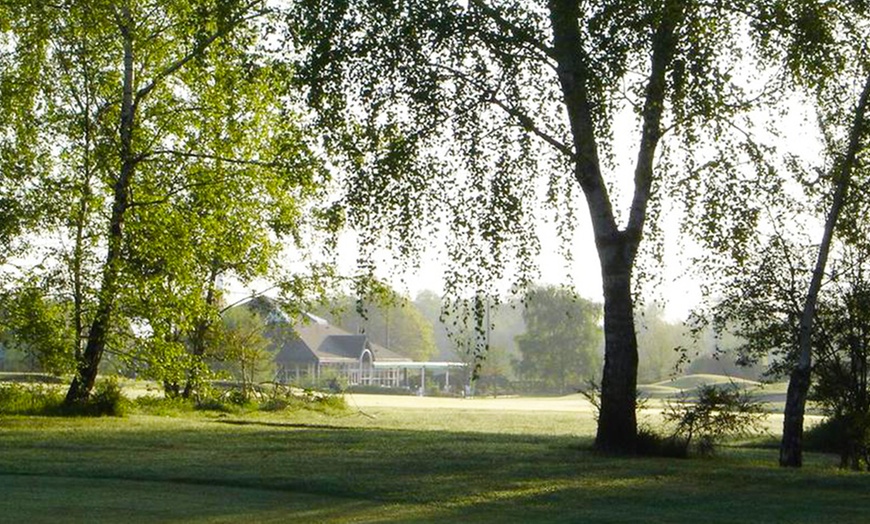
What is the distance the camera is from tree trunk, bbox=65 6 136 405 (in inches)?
964

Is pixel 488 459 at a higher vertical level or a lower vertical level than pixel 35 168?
lower

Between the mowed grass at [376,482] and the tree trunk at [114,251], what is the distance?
149 inches

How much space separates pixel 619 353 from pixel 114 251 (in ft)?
39.1

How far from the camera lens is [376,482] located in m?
14.2

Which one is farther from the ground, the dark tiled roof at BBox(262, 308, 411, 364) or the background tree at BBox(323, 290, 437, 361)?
the background tree at BBox(323, 290, 437, 361)

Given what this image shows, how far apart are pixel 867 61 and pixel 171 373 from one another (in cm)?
1540

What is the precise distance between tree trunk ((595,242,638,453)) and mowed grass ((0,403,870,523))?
0.69 metres

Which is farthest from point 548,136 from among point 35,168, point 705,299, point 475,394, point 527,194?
point 475,394

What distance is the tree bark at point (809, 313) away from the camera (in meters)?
18.1

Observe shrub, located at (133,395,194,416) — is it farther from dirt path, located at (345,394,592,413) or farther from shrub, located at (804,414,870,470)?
shrub, located at (804,414,870,470)

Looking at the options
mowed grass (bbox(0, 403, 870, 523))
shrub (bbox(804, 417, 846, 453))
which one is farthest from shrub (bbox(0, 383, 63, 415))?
shrub (bbox(804, 417, 846, 453))

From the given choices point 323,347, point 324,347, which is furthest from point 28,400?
point 324,347

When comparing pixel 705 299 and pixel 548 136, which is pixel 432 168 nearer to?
pixel 548 136

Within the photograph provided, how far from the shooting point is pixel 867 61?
18016 mm
